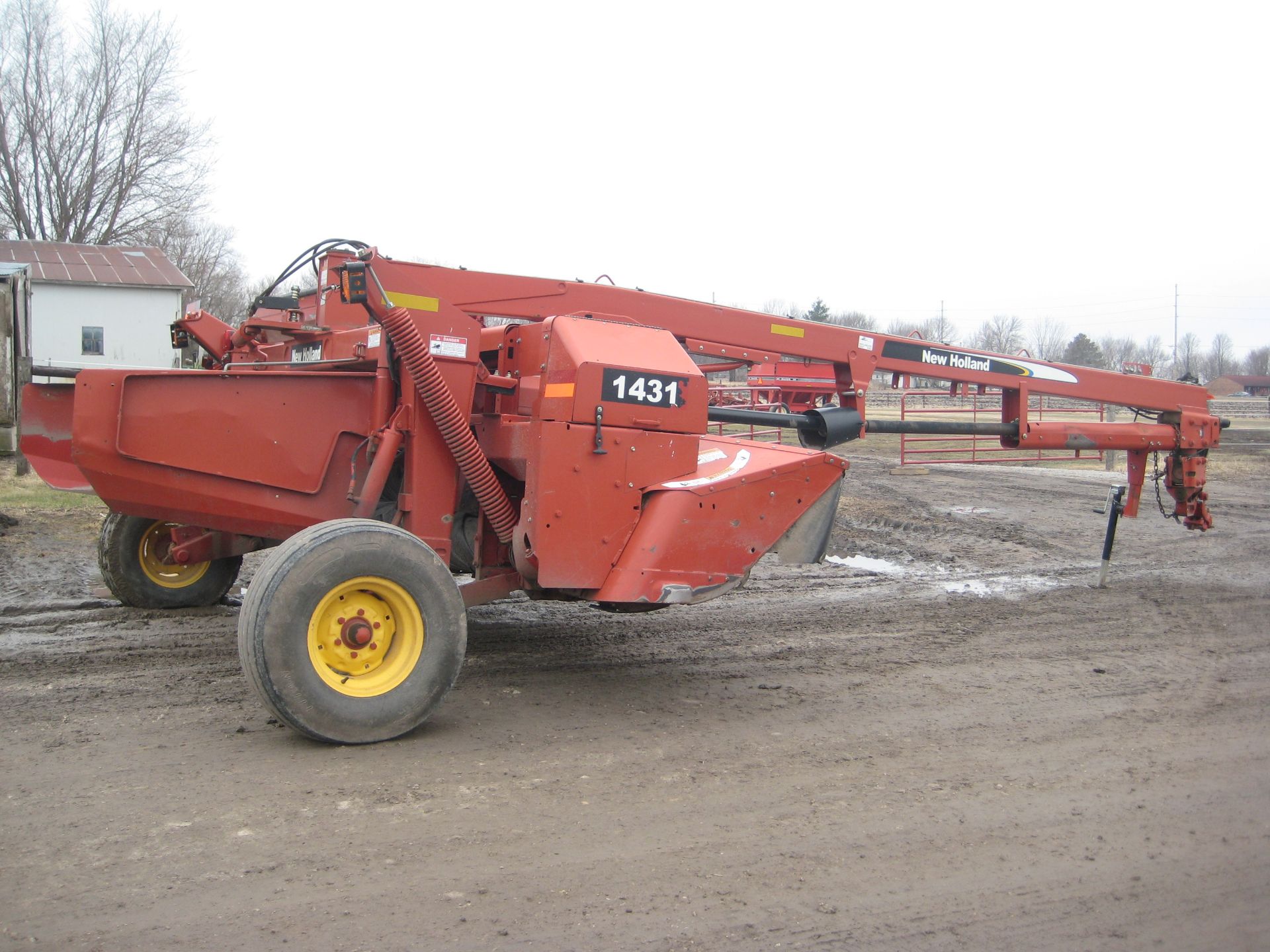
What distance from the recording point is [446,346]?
5.37 metres

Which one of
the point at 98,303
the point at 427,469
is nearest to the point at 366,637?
the point at 427,469

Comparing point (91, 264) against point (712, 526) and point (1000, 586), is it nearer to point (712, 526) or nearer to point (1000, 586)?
point (1000, 586)

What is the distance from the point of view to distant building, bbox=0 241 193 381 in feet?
98.1

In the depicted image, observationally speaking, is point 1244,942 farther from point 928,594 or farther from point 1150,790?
point 928,594

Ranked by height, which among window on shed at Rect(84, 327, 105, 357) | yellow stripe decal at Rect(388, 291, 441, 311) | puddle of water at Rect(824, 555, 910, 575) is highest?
window on shed at Rect(84, 327, 105, 357)

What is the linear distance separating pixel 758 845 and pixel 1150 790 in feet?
6.07

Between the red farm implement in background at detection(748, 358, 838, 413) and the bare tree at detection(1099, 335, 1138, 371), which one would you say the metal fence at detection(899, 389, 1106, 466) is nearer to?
the red farm implement in background at detection(748, 358, 838, 413)

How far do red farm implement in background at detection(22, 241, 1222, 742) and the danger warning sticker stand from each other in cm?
1

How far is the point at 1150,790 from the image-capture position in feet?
14.4

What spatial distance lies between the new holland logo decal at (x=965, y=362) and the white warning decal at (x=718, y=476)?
2.06 metres

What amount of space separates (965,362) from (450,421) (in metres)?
4.16

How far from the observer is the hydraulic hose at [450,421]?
504cm

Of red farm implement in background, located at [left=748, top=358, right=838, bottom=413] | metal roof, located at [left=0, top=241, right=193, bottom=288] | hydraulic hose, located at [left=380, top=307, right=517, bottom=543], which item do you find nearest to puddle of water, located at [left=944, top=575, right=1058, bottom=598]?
hydraulic hose, located at [left=380, top=307, right=517, bottom=543]

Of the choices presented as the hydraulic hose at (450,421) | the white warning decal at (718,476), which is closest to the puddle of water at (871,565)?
the white warning decal at (718,476)
